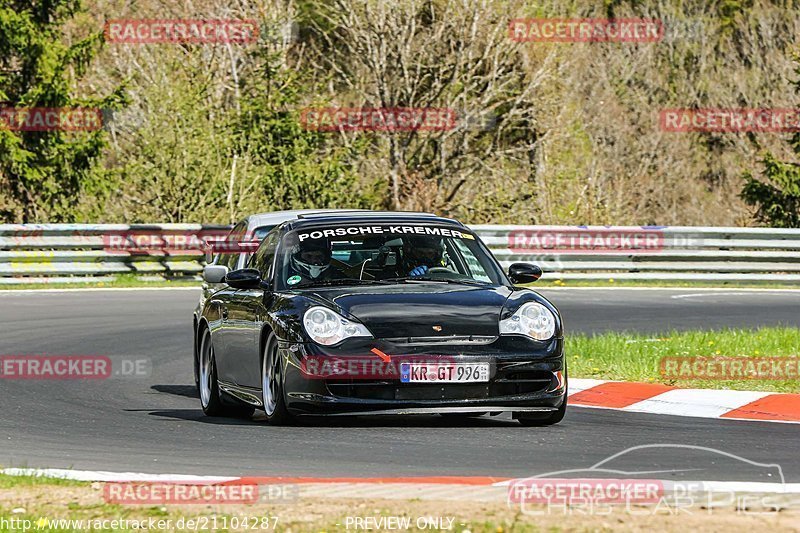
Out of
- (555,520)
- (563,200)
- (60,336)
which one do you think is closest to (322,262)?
(555,520)

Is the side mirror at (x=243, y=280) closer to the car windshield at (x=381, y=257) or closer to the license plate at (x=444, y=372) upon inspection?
the car windshield at (x=381, y=257)

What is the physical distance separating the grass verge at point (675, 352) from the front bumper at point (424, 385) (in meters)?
3.07

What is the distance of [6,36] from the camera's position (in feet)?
97.2

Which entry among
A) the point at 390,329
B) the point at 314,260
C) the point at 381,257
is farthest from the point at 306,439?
the point at 381,257

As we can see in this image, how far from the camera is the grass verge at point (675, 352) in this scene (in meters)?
12.3

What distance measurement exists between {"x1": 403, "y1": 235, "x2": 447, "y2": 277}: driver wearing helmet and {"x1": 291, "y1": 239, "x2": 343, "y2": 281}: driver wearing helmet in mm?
509

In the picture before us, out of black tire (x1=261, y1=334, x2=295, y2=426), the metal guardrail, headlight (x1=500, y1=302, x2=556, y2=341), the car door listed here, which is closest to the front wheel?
headlight (x1=500, y1=302, x2=556, y2=341)

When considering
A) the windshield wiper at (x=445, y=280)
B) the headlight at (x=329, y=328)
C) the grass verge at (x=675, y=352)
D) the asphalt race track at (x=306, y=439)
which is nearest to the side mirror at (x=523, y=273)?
the windshield wiper at (x=445, y=280)

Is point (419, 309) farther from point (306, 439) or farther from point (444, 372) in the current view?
point (306, 439)

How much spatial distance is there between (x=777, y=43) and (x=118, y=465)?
52042mm

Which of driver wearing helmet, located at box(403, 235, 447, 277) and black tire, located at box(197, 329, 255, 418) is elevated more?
driver wearing helmet, located at box(403, 235, 447, 277)

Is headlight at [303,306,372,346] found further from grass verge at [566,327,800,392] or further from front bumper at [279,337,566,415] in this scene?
grass verge at [566,327,800,392]

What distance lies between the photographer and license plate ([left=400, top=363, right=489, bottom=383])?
918cm

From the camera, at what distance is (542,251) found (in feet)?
85.3
